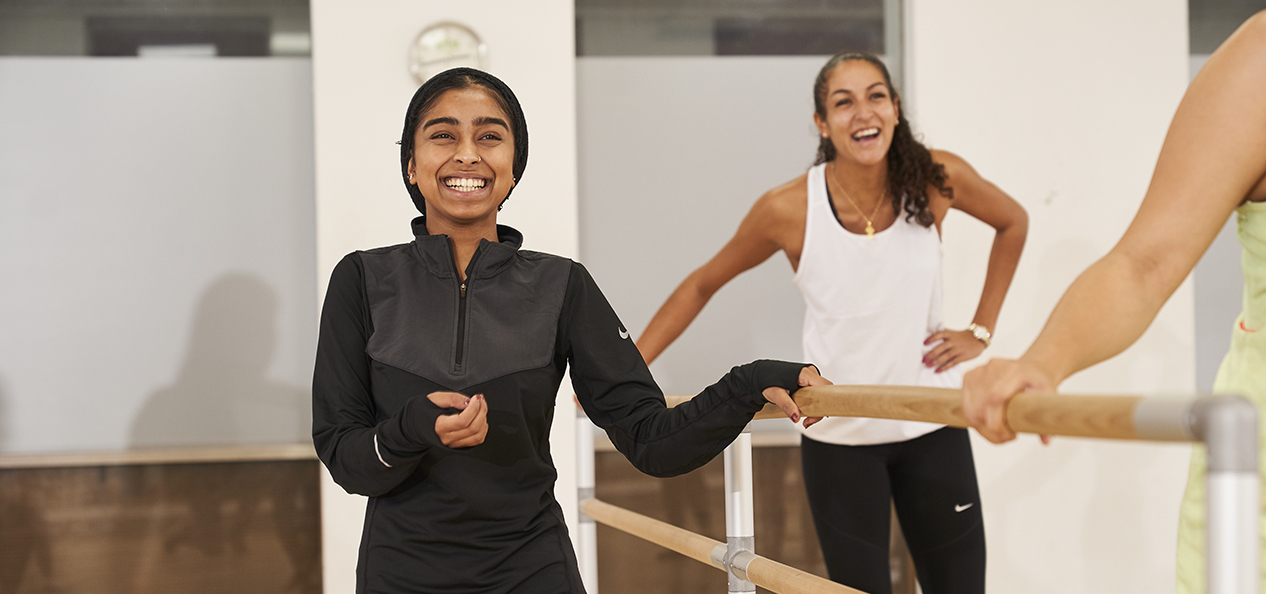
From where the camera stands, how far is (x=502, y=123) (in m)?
1.29

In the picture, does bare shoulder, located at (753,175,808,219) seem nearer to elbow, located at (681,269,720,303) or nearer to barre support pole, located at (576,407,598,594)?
elbow, located at (681,269,720,303)

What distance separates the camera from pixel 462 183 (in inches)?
49.2

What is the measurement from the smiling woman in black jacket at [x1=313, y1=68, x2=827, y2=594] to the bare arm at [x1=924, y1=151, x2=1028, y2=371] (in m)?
1.03

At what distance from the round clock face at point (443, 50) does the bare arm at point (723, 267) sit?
1.08 m

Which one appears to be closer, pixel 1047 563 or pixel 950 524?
pixel 950 524

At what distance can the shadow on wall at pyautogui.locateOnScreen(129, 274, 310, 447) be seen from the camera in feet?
9.46

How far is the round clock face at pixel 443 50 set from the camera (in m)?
2.80

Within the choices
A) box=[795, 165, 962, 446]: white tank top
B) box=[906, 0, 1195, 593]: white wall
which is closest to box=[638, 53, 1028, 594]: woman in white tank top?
box=[795, 165, 962, 446]: white tank top

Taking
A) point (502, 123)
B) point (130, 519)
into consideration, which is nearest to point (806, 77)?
point (502, 123)

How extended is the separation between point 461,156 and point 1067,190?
92.8 inches

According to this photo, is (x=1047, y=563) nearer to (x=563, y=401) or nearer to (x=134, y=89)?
(x=563, y=401)

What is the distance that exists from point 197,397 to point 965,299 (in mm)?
2340

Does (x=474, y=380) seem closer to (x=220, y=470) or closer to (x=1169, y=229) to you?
(x=1169, y=229)

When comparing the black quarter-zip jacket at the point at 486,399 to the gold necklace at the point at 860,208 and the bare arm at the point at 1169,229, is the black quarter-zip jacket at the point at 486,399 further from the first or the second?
the gold necklace at the point at 860,208
